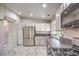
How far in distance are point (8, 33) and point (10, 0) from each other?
1538 mm

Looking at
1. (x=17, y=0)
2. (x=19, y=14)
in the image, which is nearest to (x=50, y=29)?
(x=19, y=14)

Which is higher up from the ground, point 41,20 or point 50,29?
point 41,20

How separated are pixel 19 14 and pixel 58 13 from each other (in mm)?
915

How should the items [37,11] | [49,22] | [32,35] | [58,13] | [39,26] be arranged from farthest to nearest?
[32,35]
[39,26]
[49,22]
[58,13]
[37,11]

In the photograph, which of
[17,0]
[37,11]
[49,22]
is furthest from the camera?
[49,22]

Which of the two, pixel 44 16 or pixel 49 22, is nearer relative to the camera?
pixel 44 16

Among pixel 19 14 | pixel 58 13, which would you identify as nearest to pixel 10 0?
pixel 19 14

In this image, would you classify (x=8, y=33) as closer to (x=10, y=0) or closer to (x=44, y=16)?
(x=44, y=16)

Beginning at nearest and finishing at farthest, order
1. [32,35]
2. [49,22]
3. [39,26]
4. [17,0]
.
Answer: [17,0] → [49,22] → [39,26] → [32,35]

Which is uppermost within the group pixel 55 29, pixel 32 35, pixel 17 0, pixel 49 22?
pixel 17 0

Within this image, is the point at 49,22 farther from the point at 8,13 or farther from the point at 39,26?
the point at 8,13

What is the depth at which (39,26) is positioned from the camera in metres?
2.59

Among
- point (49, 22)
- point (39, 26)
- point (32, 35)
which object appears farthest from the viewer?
point (32, 35)

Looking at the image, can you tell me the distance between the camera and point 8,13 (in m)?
2.07
